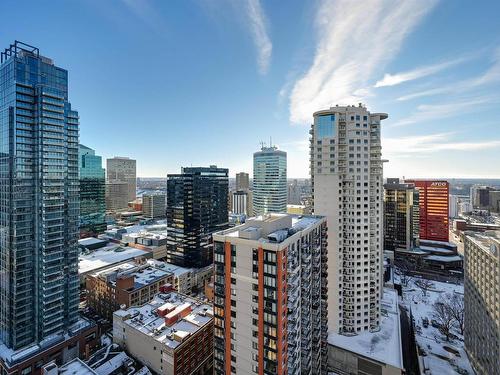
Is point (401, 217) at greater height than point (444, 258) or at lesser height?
greater

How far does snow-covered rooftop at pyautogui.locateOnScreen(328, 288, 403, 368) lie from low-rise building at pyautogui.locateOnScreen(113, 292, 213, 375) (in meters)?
33.4

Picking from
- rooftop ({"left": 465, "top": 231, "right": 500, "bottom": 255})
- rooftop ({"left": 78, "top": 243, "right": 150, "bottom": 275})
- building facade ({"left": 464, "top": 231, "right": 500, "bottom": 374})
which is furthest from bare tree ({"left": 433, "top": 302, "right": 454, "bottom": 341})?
rooftop ({"left": 78, "top": 243, "right": 150, "bottom": 275})

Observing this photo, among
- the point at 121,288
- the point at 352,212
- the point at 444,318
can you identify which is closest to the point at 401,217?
the point at 444,318

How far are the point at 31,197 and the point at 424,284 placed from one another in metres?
154

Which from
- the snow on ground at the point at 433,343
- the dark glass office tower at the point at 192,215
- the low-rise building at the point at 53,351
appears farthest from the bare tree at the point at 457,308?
the low-rise building at the point at 53,351

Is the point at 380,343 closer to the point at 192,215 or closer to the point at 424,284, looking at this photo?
the point at 424,284

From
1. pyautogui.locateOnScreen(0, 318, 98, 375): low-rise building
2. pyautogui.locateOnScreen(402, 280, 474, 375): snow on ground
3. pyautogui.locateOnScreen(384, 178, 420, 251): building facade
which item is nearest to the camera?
pyautogui.locateOnScreen(0, 318, 98, 375): low-rise building

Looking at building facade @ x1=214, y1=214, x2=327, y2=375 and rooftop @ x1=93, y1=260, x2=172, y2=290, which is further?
rooftop @ x1=93, y1=260, x2=172, y2=290

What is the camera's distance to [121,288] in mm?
84312

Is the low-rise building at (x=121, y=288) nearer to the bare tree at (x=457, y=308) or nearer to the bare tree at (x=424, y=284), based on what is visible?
the bare tree at (x=457, y=308)

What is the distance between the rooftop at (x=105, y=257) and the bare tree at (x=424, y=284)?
134 meters

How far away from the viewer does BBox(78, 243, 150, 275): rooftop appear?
11712cm

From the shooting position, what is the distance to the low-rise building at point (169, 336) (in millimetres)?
58469

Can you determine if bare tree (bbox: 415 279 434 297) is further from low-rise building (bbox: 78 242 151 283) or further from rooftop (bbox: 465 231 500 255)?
low-rise building (bbox: 78 242 151 283)
